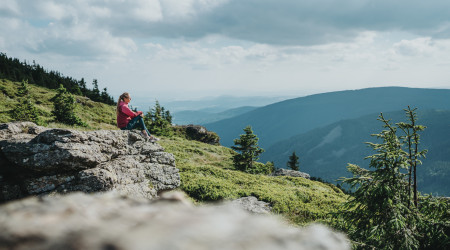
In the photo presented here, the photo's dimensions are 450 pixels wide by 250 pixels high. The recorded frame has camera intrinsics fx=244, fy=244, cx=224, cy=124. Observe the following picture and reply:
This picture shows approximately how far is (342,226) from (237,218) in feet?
33.8

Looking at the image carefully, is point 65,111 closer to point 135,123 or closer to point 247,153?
point 247,153

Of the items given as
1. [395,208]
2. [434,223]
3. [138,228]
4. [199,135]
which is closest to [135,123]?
[395,208]

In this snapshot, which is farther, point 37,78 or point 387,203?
point 37,78

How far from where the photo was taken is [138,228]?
5.39 feet

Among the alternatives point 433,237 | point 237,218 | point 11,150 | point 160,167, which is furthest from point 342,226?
point 11,150

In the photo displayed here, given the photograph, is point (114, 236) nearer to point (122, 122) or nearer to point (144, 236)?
point (144, 236)

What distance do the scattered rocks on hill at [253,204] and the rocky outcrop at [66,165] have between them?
5.02 m

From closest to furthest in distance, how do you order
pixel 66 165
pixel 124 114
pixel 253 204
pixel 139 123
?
pixel 66 165 < pixel 124 114 < pixel 139 123 < pixel 253 204

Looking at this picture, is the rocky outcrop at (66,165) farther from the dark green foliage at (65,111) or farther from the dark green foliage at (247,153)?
the dark green foliage at (65,111)

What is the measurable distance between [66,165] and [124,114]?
494cm

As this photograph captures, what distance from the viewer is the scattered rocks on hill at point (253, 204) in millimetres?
13297

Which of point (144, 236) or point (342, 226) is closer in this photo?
point (144, 236)

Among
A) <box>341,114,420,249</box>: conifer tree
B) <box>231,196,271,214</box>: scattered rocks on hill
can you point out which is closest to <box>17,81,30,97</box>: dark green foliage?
<box>231,196,271,214</box>: scattered rocks on hill

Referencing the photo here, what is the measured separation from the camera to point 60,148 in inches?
363
